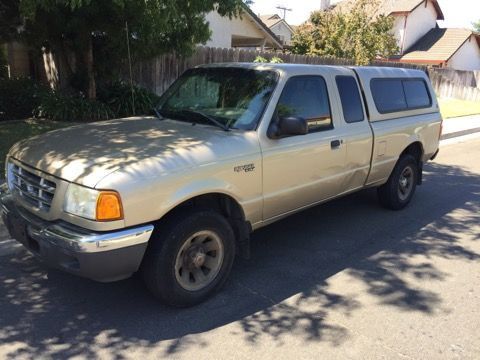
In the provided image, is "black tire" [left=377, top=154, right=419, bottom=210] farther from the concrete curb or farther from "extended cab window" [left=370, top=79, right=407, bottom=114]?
the concrete curb

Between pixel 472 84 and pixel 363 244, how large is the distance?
29.3 m

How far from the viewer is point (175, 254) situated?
11.7 feet

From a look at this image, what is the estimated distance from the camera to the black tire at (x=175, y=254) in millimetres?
3506

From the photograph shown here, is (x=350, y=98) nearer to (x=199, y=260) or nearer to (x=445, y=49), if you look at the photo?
(x=199, y=260)

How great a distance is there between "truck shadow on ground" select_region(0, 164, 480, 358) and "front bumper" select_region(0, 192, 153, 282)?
1.59ft

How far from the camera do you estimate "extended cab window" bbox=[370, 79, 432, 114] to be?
227 inches

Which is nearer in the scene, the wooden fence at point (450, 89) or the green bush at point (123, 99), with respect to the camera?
the green bush at point (123, 99)

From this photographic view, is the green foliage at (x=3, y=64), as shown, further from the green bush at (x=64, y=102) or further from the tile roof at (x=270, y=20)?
the tile roof at (x=270, y=20)

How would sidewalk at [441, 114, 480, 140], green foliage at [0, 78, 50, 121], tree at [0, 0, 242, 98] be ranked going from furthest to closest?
sidewalk at [441, 114, 480, 140] → green foliage at [0, 78, 50, 121] → tree at [0, 0, 242, 98]

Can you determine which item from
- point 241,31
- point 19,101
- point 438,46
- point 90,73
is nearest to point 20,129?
point 19,101

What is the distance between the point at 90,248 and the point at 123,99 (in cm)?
770

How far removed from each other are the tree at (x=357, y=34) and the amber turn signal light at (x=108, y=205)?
18.4 m

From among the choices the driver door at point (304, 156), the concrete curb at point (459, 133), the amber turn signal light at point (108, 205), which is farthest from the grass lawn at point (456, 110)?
the amber turn signal light at point (108, 205)

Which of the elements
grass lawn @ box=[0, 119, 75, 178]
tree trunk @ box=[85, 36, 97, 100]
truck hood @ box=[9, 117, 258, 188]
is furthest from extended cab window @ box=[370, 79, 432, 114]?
tree trunk @ box=[85, 36, 97, 100]
